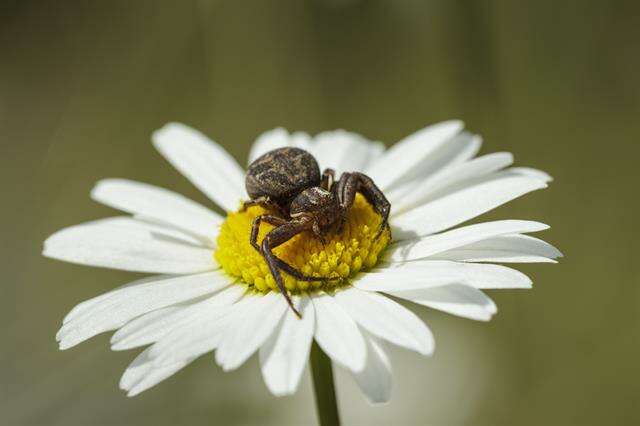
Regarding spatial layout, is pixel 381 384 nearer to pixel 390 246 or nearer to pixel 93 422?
pixel 390 246

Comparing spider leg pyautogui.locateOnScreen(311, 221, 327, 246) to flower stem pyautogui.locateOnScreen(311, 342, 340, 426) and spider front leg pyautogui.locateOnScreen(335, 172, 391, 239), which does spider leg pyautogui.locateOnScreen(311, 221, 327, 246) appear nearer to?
spider front leg pyautogui.locateOnScreen(335, 172, 391, 239)

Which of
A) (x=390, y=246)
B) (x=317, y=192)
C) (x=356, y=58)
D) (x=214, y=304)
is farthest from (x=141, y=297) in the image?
(x=356, y=58)

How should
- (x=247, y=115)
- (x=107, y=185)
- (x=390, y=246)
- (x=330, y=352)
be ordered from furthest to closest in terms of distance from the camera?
1. (x=247, y=115)
2. (x=107, y=185)
3. (x=390, y=246)
4. (x=330, y=352)

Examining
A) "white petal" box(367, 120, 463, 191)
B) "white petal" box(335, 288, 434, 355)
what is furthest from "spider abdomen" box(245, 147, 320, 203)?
"white petal" box(367, 120, 463, 191)

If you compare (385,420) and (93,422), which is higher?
(93,422)

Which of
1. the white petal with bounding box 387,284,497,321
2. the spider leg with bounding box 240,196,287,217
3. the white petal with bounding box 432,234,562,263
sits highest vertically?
the spider leg with bounding box 240,196,287,217
